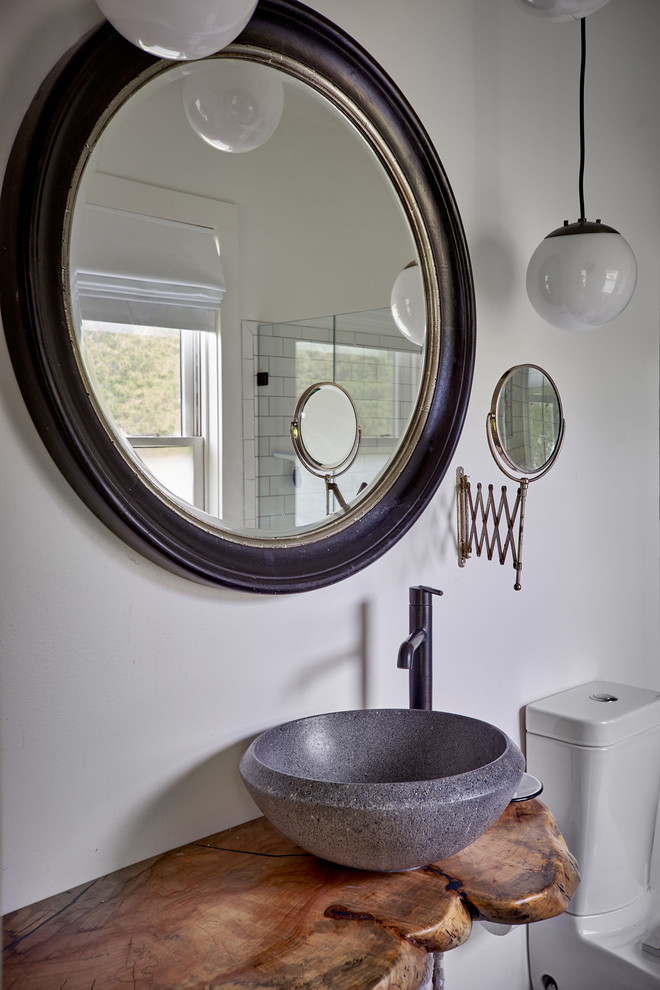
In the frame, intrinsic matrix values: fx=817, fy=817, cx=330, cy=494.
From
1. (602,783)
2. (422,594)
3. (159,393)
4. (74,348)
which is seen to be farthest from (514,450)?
(74,348)

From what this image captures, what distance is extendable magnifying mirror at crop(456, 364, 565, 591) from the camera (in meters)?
1.59

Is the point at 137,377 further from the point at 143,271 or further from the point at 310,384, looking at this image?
the point at 310,384

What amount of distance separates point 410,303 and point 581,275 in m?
0.37

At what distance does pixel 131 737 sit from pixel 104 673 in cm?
10

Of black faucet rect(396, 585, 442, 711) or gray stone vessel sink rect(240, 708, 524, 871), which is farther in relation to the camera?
black faucet rect(396, 585, 442, 711)

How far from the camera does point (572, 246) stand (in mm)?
1546

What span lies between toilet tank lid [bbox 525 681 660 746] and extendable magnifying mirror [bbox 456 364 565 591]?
291 millimetres

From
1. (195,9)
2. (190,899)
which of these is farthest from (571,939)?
(195,9)

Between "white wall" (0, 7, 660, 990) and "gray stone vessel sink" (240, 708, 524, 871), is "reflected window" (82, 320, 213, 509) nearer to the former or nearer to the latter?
"white wall" (0, 7, 660, 990)

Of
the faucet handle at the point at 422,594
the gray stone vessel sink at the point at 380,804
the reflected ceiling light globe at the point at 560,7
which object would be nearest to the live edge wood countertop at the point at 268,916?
the gray stone vessel sink at the point at 380,804

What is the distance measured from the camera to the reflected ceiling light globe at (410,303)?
139cm

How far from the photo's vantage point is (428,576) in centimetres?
152

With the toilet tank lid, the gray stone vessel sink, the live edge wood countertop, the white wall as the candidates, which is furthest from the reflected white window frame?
the toilet tank lid

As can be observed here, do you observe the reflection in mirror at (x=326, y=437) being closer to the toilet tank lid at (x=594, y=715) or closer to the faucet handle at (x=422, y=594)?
the faucet handle at (x=422, y=594)
